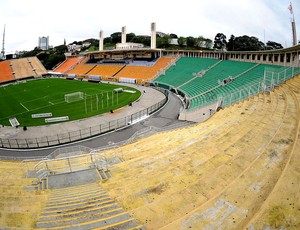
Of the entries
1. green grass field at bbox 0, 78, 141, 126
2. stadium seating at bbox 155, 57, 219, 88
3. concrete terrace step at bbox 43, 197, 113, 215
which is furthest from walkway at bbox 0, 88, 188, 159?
stadium seating at bbox 155, 57, 219, 88

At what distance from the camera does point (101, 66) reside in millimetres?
79375

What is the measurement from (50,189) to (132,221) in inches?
184

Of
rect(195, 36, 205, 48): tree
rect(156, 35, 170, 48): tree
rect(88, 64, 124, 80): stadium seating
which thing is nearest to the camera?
rect(88, 64, 124, 80): stadium seating

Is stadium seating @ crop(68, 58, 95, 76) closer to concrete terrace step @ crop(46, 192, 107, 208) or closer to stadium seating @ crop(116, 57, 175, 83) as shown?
stadium seating @ crop(116, 57, 175, 83)

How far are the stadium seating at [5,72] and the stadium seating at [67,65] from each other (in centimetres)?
1754

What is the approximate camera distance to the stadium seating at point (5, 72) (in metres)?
75.8

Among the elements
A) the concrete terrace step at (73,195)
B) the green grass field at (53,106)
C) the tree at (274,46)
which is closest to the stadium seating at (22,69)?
the green grass field at (53,106)

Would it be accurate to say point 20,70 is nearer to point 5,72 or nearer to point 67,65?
point 5,72

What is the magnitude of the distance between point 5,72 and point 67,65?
23.7 metres

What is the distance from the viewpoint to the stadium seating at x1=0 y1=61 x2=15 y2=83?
75812 mm

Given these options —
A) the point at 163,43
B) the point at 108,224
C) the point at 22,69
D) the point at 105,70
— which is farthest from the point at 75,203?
the point at 163,43

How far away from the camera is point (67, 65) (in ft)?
312

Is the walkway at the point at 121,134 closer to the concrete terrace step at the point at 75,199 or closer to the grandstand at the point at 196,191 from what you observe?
the grandstand at the point at 196,191

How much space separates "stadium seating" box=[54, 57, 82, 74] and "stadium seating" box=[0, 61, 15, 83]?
691 inches
